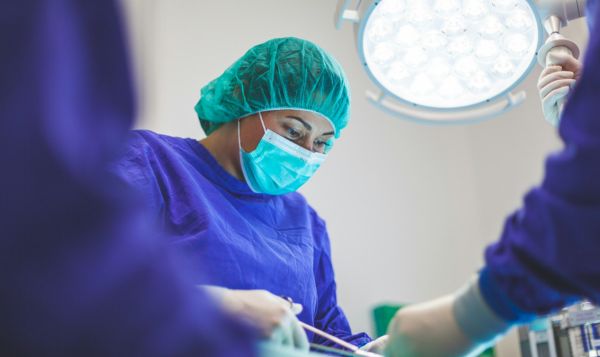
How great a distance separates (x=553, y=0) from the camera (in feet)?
4.41

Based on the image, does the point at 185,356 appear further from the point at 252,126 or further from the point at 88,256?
the point at 252,126

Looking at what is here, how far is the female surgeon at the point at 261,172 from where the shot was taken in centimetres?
149

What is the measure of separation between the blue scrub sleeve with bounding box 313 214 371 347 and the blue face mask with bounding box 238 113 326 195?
252 millimetres

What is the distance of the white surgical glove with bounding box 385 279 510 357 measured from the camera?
0.84 metres

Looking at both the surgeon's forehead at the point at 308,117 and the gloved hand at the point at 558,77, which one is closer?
the gloved hand at the point at 558,77

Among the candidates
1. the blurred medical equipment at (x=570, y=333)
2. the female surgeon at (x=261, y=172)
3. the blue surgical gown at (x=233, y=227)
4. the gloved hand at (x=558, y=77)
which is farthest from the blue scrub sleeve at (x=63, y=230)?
the blurred medical equipment at (x=570, y=333)

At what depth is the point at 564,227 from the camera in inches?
26.8

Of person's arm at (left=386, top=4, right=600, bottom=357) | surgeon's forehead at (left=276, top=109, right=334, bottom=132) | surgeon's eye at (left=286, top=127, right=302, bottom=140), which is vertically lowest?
person's arm at (left=386, top=4, right=600, bottom=357)

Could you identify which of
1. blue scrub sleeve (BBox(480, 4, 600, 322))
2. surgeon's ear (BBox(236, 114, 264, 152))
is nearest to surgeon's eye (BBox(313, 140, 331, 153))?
surgeon's ear (BBox(236, 114, 264, 152))

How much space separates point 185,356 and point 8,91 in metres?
0.25

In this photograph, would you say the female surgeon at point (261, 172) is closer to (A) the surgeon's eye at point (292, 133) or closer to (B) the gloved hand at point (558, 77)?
(A) the surgeon's eye at point (292, 133)

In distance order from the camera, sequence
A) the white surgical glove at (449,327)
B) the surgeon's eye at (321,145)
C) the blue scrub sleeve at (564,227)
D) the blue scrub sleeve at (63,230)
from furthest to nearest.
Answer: the surgeon's eye at (321,145) → the white surgical glove at (449,327) → the blue scrub sleeve at (564,227) → the blue scrub sleeve at (63,230)

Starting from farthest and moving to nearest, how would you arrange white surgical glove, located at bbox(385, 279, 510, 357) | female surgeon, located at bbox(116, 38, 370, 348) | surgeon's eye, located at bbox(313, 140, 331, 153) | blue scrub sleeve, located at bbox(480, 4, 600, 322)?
surgeon's eye, located at bbox(313, 140, 331, 153) < female surgeon, located at bbox(116, 38, 370, 348) < white surgical glove, located at bbox(385, 279, 510, 357) < blue scrub sleeve, located at bbox(480, 4, 600, 322)

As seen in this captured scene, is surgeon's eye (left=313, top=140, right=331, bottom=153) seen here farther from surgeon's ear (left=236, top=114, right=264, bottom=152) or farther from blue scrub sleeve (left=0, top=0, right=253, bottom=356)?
blue scrub sleeve (left=0, top=0, right=253, bottom=356)
